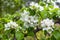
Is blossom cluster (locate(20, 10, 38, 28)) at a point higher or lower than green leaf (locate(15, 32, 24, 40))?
higher

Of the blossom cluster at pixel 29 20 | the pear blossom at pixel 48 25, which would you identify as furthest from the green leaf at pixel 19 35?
the pear blossom at pixel 48 25

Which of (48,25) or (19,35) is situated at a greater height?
(48,25)

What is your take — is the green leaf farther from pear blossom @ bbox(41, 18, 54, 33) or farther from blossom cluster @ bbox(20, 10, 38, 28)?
pear blossom @ bbox(41, 18, 54, 33)

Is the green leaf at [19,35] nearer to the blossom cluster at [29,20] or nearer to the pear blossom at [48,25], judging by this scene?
the blossom cluster at [29,20]

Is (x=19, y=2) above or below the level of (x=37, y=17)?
below

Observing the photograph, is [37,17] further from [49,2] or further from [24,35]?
[49,2]

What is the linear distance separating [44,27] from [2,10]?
3.45 metres

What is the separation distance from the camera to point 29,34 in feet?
5.66

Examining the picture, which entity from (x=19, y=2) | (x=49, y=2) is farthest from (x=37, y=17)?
(x=19, y=2)

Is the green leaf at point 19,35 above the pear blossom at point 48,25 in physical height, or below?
below

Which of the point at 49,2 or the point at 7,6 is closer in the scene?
the point at 49,2

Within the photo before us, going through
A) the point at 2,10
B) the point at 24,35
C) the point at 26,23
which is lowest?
the point at 2,10

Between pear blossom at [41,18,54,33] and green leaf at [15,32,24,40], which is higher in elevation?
pear blossom at [41,18,54,33]

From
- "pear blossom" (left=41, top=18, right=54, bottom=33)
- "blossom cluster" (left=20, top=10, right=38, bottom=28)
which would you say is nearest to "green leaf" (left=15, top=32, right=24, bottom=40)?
"blossom cluster" (left=20, top=10, right=38, bottom=28)
